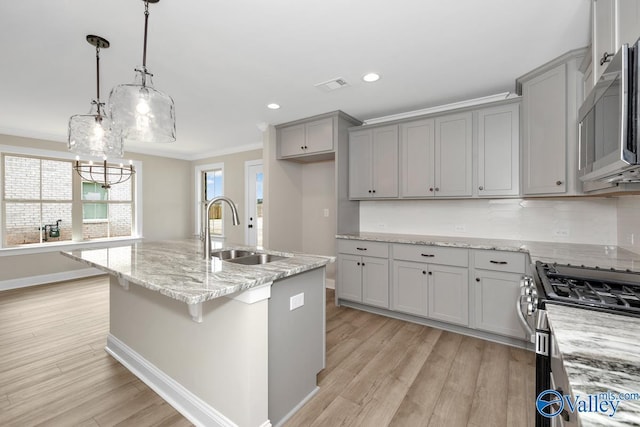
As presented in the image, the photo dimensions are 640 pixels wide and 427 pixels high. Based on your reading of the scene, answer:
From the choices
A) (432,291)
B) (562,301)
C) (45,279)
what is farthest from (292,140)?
(45,279)

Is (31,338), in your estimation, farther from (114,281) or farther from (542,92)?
(542,92)

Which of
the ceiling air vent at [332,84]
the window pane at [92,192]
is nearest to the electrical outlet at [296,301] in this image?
the ceiling air vent at [332,84]

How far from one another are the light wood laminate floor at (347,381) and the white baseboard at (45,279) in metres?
1.61

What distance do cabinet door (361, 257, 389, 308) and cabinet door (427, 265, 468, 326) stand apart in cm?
48

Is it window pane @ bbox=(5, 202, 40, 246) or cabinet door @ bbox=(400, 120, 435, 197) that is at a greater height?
cabinet door @ bbox=(400, 120, 435, 197)

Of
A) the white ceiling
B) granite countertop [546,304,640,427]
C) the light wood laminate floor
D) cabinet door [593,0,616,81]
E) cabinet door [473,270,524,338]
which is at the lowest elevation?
the light wood laminate floor

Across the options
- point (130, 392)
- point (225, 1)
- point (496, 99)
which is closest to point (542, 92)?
point (496, 99)

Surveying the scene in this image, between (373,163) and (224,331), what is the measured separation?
2.71m

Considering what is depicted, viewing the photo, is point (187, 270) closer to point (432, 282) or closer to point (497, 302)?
point (432, 282)

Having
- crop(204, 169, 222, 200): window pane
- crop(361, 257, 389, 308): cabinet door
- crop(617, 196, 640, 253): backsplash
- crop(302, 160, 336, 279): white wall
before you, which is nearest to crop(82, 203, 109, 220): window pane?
crop(204, 169, 222, 200): window pane

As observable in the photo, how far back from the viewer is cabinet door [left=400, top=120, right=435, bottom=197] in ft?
10.6

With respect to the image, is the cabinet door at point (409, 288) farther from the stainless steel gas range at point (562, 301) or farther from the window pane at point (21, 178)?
the window pane at point (21, 178)

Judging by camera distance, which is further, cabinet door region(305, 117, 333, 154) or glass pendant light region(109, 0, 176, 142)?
cabinet door region(305, 117, 333, 154)

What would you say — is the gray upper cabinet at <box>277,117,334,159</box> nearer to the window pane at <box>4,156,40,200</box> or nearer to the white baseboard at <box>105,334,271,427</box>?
the white baseboard at <box>105,334,271,427</box>
